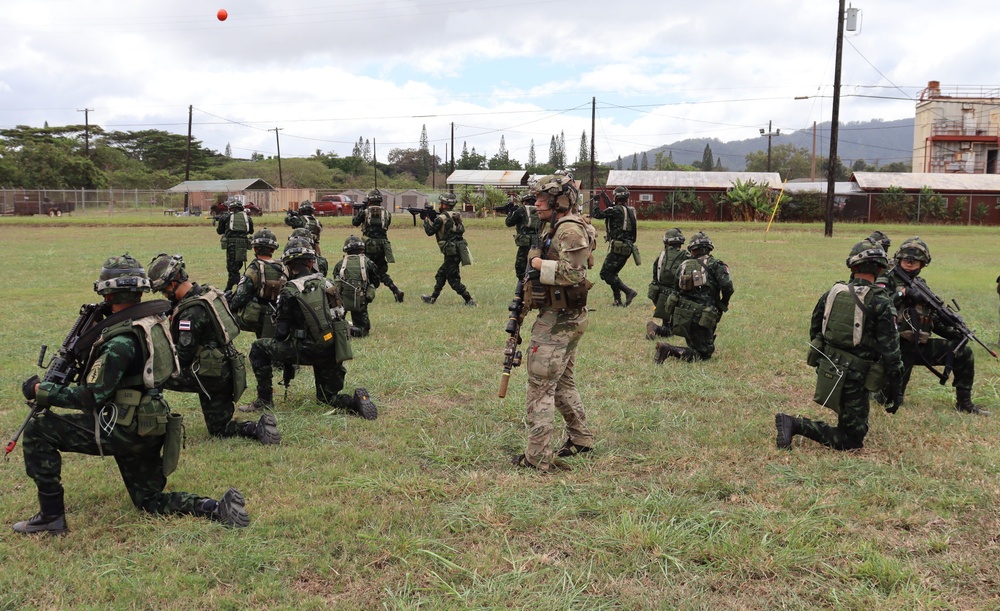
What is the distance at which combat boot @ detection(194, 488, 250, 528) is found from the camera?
15.2ft

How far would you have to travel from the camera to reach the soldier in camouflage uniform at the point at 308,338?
6656mm

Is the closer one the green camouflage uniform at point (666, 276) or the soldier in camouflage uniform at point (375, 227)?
the green camouflage uniform at point (666, 276)

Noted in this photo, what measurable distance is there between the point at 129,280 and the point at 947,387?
8156mm

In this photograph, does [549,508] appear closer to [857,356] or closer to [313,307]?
[857,356]

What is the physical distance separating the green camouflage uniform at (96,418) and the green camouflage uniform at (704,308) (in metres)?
6.21

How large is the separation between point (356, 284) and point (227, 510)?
5.90m

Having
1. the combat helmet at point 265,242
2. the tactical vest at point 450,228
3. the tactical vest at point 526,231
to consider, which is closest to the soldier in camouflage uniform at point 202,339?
the combat helmet at point 265,242

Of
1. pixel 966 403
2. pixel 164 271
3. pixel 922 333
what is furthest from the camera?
pixel 966 403

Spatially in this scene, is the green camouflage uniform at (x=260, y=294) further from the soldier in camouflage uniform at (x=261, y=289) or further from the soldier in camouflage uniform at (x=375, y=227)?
the soldier in camouflage uniform at (x=375, y=227)

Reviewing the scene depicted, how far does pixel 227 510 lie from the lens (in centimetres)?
465

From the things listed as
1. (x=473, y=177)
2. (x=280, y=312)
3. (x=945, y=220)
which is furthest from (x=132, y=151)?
(x=280, y=312)

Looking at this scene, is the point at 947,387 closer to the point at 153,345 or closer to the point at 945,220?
the point at 153,345

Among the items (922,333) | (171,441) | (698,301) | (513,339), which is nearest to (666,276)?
(698,301)

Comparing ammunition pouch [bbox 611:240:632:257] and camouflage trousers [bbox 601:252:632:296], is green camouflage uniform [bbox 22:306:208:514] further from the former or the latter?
camouflage trousers [bbox 601:252:632:296]
